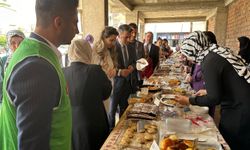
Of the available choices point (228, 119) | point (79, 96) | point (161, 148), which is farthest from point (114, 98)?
point (161, 148)

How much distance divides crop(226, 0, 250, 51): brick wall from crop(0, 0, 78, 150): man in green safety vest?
4416 millimetres

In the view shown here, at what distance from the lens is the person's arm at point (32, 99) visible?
0.62m

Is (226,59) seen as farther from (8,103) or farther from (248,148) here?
(8,103)

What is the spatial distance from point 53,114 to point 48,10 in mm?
360

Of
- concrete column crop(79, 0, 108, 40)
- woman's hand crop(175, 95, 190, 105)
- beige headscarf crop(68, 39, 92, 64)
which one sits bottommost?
woman's hand crop(175, 95, 190, 105)

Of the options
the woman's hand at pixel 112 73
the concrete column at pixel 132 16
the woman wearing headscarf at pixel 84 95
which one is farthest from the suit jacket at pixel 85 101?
the concrete column at pixel 132 16

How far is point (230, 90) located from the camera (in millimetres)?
1462

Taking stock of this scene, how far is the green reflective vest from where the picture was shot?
0.68 m

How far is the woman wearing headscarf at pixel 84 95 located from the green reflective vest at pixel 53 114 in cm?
65

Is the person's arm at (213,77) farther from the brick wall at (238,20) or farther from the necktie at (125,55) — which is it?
the brick wall at (238,20)

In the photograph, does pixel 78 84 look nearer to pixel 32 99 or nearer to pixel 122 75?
pixel 32 99

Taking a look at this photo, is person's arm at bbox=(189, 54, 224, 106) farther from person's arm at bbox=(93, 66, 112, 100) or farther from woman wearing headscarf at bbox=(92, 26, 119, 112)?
woman wearing headscarf at bbox=(92, 26, 119, 112)

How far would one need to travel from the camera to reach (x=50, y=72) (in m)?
0.66

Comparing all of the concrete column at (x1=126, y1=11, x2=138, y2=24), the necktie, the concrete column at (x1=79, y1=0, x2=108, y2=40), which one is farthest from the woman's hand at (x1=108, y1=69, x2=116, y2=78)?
the concrete column at (x1=126, y1=11, x2=138, y2=24)
